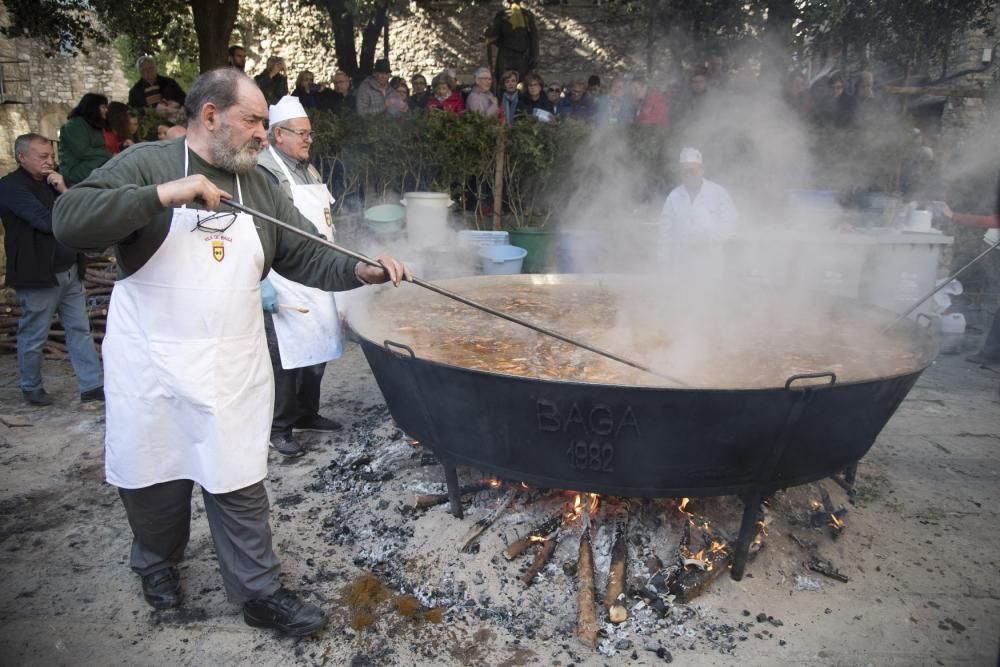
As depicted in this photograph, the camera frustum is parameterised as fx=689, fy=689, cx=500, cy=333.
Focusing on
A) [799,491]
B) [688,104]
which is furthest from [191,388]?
[688,104]

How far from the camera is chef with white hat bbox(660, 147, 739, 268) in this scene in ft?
21.7

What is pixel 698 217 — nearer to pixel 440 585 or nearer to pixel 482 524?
pixel 482 524

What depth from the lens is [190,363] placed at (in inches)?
99.4

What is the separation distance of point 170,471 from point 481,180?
6943 mm

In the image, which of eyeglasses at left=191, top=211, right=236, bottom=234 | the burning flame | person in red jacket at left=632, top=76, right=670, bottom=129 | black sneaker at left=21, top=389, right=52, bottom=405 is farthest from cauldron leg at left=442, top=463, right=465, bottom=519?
person in red jacket at left=632, top=76, right=670, bottom=129

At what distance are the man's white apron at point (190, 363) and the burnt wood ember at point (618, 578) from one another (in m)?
1.55

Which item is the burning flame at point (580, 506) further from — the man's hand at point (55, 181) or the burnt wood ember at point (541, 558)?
the man's hand at point (55, 181)

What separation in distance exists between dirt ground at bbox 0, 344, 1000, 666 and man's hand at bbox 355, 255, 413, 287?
4.45 ft

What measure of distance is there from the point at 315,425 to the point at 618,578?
2656mm

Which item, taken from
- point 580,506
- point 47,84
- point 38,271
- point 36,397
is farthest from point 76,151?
point 47,84

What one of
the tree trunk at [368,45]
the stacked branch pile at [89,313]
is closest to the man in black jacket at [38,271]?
the stacked branch pile at [89,313]

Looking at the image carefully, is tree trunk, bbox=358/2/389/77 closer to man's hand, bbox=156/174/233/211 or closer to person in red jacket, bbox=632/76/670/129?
person in red jacket, bbox=632/76/670/129

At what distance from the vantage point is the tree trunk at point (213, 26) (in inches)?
394

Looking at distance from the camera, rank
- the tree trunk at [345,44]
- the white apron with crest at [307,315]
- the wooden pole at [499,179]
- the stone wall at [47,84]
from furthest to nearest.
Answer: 1. the tree trunk at [345,44]
2. the stone wall at [47,84]
3. the wooden pole at [499,179]
4. the white apron with crest at [307,315]
